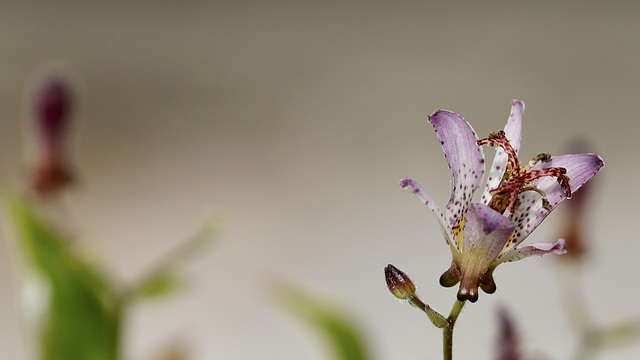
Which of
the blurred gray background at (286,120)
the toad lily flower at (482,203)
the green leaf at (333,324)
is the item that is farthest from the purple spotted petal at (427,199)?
the blurred gray background at (286,120)

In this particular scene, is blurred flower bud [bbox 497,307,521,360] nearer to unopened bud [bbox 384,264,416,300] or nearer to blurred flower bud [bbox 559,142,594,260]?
unopened bud [bbox 384,264,416,300]

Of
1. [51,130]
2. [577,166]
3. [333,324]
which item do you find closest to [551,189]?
[577,166]

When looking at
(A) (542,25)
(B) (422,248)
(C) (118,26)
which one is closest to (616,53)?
(A) (542,25)

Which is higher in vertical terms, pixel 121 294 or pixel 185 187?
pixel 185 187

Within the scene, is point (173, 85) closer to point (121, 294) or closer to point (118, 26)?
point (118, 26)

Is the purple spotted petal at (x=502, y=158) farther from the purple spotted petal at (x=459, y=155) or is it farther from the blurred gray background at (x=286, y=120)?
the blurred gray background at (x=286, y=120)

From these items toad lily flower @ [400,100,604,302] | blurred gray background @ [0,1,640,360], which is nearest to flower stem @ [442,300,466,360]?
toad lily flower @ [400,100,604,302]
